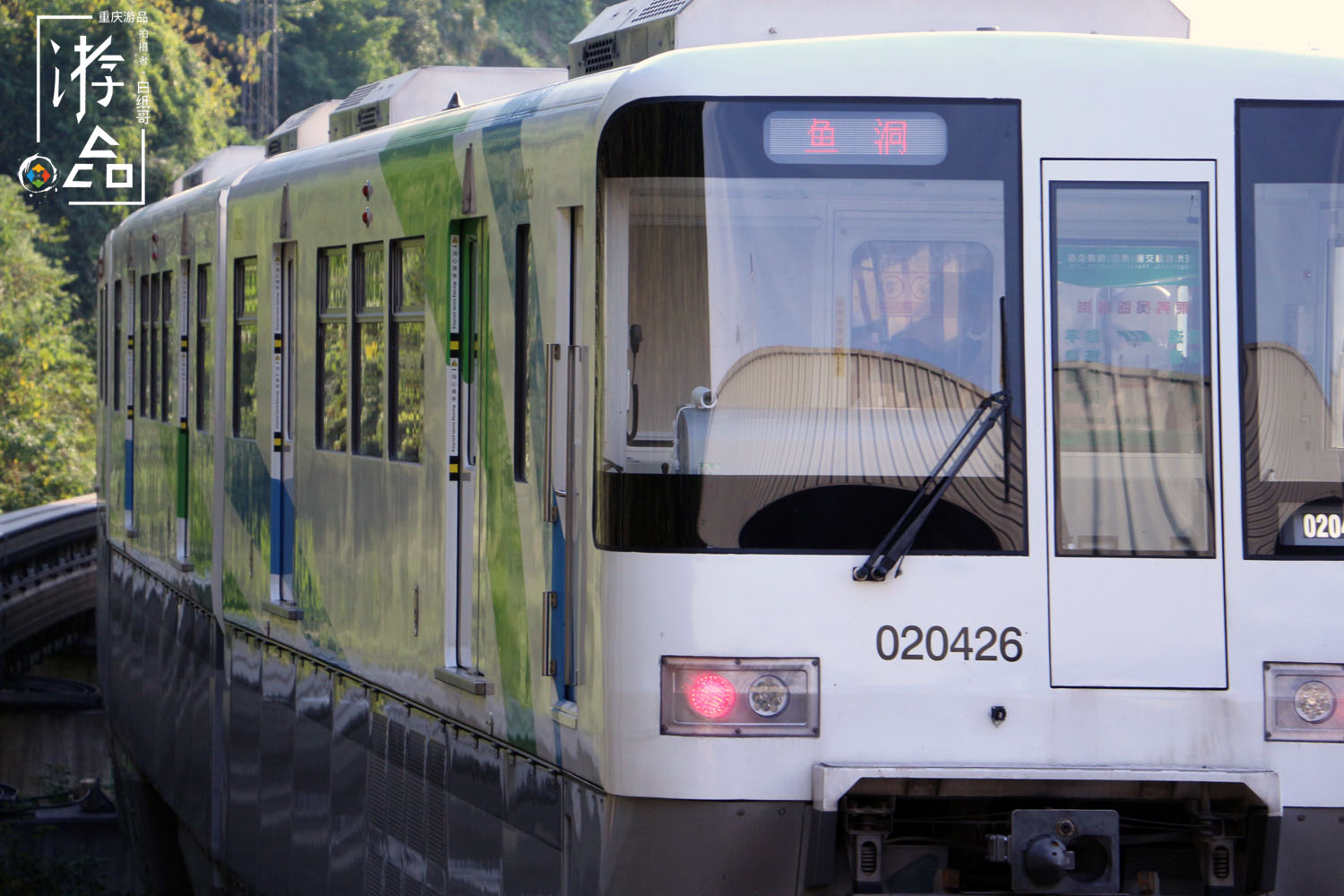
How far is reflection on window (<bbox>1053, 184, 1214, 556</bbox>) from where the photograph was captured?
5.93 m

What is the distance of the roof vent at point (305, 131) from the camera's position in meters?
11.8

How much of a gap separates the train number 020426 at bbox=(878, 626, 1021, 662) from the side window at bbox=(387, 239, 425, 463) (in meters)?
2.51

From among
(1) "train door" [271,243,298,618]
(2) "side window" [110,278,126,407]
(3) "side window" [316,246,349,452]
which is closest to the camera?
(3) "side window" [316,246,349,452]

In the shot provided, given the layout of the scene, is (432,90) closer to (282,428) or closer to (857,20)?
(282,428)

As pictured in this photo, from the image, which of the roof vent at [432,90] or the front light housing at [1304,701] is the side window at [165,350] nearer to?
the roof vent at [432,90]

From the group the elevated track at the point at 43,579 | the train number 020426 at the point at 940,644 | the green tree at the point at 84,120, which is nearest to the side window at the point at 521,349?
the train number 020426 at the point at 940,644

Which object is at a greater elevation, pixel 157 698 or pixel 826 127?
pixel 826 127

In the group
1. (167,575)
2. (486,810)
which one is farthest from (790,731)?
(167,575)

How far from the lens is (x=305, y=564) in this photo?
9.48 m

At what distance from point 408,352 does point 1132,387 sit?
3018mm

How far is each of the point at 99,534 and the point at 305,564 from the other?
29.3 feet

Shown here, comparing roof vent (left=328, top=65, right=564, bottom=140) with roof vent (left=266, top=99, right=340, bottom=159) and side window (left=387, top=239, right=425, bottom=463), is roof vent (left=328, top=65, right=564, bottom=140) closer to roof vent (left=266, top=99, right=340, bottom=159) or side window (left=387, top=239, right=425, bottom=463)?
side window (left=387, top=239, right=425, bottom=463)

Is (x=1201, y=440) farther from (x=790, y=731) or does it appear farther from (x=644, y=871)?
(x=644, y=871)

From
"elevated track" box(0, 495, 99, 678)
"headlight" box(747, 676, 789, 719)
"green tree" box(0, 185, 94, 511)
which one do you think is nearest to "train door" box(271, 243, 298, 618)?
"headlight" box(747, 676, 789, 719)
